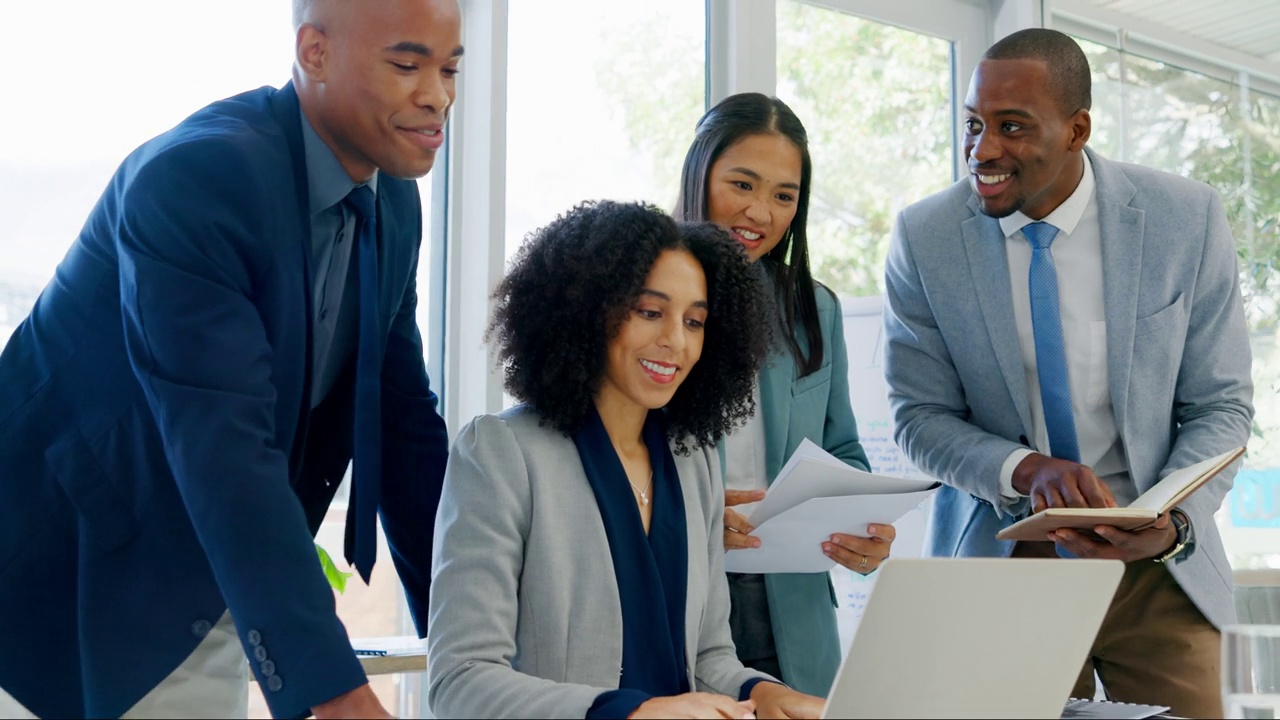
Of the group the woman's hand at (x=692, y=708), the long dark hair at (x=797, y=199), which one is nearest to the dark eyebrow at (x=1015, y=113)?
the long dark hair at (x=797, y=199)

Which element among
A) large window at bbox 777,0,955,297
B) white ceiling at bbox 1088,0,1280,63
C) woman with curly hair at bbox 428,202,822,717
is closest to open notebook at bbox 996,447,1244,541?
woman with curly hair at bbox 428,202,822,717

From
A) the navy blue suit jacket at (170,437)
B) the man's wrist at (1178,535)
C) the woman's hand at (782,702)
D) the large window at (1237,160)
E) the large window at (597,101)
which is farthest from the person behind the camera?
the large window at (1237,160)

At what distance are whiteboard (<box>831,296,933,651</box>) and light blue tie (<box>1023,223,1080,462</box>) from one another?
1192 mm

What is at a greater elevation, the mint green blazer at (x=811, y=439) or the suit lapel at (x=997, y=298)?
the suit lapel at (x=997, y=298)

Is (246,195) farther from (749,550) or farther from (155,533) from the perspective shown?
(749,550)

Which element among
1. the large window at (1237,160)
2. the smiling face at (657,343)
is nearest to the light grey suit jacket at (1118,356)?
the smiling face at (657,343)

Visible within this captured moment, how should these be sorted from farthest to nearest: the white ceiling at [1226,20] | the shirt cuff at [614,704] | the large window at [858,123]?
the white ceiling at [1226,20] → the large window at [858,123] → the shirt cuff at [614,704]

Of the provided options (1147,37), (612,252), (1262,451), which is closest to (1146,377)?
(612,252)

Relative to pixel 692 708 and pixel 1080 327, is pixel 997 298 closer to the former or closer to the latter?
pixel 1080 327

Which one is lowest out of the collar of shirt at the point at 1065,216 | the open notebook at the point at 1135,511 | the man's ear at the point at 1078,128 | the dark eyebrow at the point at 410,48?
the open notebook at the point at 1135,511

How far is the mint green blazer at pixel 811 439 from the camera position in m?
2.10

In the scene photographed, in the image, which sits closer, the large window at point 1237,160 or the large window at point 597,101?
the large window at point 597,101

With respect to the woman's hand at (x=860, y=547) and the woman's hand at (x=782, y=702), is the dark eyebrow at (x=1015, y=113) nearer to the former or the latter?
the woman's hand at (x=860, y=547)

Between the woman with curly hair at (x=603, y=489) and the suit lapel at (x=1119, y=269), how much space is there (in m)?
0.77
